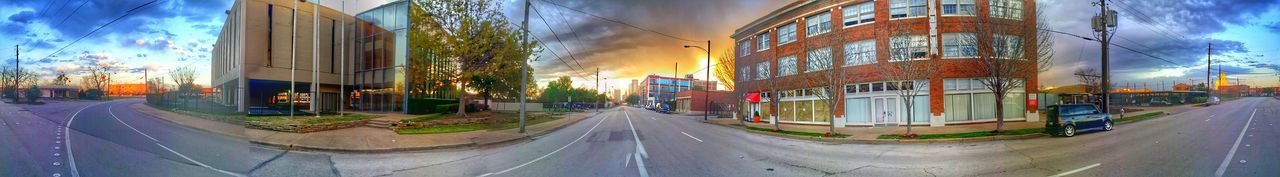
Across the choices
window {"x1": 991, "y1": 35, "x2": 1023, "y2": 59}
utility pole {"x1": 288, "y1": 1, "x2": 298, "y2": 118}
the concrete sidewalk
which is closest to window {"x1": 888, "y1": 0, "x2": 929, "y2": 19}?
window {"x1": 991, "y1": 35, "x2": 1023, "y2": 59}

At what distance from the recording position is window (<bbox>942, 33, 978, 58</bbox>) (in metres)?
4.59

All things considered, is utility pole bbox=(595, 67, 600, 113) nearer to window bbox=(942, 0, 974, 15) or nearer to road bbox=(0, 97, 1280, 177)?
road bbox=(0, 97, 1280, 177)

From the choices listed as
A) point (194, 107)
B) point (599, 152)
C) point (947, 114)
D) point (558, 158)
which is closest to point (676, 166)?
point (599, 152)

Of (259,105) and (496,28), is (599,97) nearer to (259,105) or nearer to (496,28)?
(496,28)

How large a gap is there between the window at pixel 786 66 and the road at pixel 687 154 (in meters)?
1.23

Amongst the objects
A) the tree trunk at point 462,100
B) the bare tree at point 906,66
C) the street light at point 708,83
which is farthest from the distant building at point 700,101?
the tree trunk at point 462,100

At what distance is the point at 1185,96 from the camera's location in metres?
4.43

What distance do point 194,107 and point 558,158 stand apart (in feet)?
9.12

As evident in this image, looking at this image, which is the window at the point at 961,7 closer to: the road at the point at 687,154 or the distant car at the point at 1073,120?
the distant car at the point at 1073,120

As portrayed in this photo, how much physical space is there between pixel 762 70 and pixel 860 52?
1.46 metres

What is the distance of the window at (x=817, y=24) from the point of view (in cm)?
571

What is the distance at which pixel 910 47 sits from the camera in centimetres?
493

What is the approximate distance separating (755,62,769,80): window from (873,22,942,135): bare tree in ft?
5.14

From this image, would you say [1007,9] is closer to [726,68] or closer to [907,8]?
[907,8]
